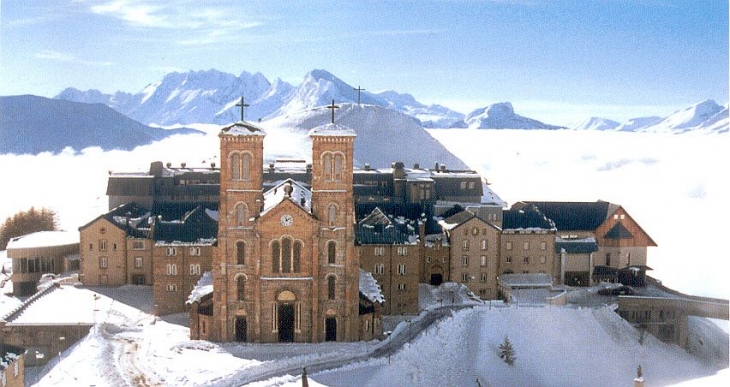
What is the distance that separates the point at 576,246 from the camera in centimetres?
8762

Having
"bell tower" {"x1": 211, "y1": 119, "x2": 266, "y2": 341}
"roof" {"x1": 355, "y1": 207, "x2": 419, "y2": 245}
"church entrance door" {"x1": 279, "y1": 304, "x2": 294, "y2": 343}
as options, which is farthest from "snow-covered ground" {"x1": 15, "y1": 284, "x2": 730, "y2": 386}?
"roof" {"x1": 355, "y1": 207, "x2": 419, "y2": 245}

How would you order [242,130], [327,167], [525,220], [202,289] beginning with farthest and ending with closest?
1. [525,220]
2. [202,289]
3. [327,167]
4. [242,130]

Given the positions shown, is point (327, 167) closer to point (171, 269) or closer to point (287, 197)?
point (287, 197)

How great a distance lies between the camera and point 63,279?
81938 mm

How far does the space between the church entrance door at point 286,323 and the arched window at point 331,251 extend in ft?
17.7

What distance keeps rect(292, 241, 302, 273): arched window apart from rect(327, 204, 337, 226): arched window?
10.8ft

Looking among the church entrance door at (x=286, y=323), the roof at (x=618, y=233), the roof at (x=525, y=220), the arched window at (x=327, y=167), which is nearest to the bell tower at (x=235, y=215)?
the church entrance door at (x=286, y=323)

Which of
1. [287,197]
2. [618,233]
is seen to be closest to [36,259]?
[287,197]

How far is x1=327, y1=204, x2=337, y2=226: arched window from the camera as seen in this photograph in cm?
6612

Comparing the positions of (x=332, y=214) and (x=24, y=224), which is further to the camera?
(x=24, y=224)

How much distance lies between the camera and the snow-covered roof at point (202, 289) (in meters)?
67.4

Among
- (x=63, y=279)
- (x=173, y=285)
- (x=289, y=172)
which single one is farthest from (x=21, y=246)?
(x=289, y=172)

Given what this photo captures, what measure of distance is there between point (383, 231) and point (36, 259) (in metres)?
40.8

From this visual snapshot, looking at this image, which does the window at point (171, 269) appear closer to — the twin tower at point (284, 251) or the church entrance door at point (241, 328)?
the twin tower at point (284, 251)
